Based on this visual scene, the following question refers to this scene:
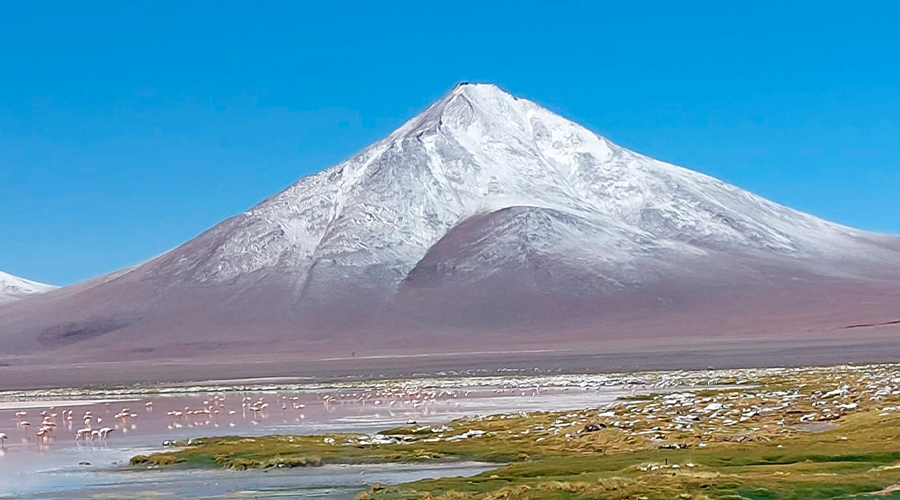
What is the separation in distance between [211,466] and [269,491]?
420 cm

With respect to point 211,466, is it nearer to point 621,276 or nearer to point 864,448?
point 864,448

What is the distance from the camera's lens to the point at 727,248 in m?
177

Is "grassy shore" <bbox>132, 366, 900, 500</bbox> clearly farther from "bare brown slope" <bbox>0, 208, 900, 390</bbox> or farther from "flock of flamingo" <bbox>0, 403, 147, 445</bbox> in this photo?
"bare brown slope" <bbox>0, 208, 900, 390</bbox>

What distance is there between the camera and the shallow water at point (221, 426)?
1909 centimetres

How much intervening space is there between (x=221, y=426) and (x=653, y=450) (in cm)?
1655

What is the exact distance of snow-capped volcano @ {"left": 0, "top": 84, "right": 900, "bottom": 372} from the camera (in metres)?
140

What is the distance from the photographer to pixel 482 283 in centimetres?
16488

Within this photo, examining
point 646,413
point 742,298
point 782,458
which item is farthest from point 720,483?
point 742,298

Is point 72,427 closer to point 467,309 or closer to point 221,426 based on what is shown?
point 221,426

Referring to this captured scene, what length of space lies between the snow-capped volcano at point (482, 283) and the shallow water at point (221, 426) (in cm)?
7595

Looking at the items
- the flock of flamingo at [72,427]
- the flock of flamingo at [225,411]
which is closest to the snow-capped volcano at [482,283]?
the flock of flamingo at [225,411]

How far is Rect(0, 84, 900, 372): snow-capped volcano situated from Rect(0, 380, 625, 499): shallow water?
75.9 m

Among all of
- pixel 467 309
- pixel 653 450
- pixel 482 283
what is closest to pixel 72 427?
pixel 653 450

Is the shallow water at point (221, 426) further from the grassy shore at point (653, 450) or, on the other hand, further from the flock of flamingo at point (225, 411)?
the grassy shore at point (653, 450)
